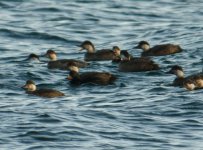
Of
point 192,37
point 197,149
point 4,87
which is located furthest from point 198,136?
point 192,37

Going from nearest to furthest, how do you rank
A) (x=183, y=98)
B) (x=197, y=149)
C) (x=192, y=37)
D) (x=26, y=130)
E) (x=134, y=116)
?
(x=197, y=149) < (x=26, y=130) < (x=134, y=116) < (x=183, y=98) < (x=192, y=37)

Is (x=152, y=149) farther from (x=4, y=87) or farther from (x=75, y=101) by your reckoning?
(x=4, y=87)

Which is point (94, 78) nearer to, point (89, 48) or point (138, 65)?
point (138, 65)

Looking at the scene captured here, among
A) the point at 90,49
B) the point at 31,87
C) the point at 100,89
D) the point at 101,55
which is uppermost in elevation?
the point at 90,49

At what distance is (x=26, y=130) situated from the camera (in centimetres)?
2262

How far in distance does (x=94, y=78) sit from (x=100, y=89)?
1.53 feet

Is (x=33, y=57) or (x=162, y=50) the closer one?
(x=33, y=57)

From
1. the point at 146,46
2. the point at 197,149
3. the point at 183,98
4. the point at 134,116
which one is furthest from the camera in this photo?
the point at 146,46

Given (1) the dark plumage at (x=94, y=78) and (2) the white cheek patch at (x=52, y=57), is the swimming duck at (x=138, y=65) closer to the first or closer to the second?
(1) the dark plumage at (x=94, y=78)

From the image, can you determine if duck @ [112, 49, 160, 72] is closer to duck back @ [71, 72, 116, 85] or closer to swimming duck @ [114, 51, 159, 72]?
swimming duck @ [114, 51, 159, 72]

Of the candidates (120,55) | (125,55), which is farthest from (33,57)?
(125,55)

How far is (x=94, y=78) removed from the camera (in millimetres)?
27844

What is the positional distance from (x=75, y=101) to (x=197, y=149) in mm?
5352

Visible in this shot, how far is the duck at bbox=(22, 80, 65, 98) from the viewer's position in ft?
85.9
